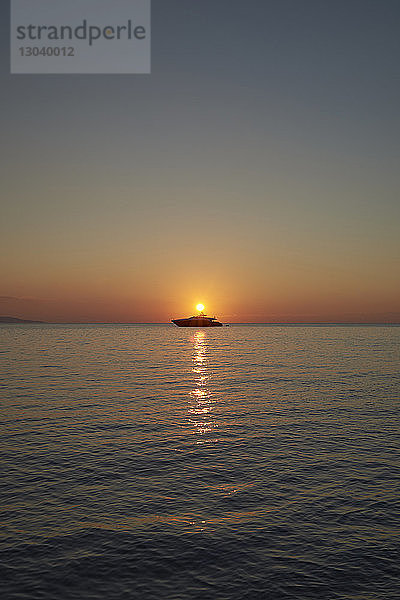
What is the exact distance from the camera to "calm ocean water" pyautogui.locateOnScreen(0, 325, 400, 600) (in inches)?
464

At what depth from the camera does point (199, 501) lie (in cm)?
1669

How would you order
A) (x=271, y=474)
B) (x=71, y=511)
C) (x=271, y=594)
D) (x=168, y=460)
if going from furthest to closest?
1. (x=168, y=460)
2. (x=271, y=474)
3. (x=71, y=511)
4. (x=271, y=594)

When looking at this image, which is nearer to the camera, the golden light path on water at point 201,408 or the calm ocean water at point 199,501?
the calm ocean water at point 199,501

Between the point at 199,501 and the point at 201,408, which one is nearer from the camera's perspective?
the point at 199,501

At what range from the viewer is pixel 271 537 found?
45.9 ft

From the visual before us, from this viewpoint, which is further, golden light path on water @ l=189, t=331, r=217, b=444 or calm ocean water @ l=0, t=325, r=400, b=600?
golden light path on water @ l=189, t=331, r=217, b=444

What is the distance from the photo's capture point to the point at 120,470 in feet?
66.3

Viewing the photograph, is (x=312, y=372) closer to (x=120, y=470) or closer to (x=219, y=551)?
(x=120, y=470)

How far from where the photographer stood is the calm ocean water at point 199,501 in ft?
38.7

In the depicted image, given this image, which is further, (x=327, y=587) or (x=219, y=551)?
(x=219, y=551)

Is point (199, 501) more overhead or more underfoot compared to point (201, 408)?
more overhead

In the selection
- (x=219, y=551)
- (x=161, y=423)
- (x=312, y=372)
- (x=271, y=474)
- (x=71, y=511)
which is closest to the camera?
(x=219, y=551)

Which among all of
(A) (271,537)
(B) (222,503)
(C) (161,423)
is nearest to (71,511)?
(B) (222,503)

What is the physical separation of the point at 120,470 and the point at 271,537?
8605 mm
